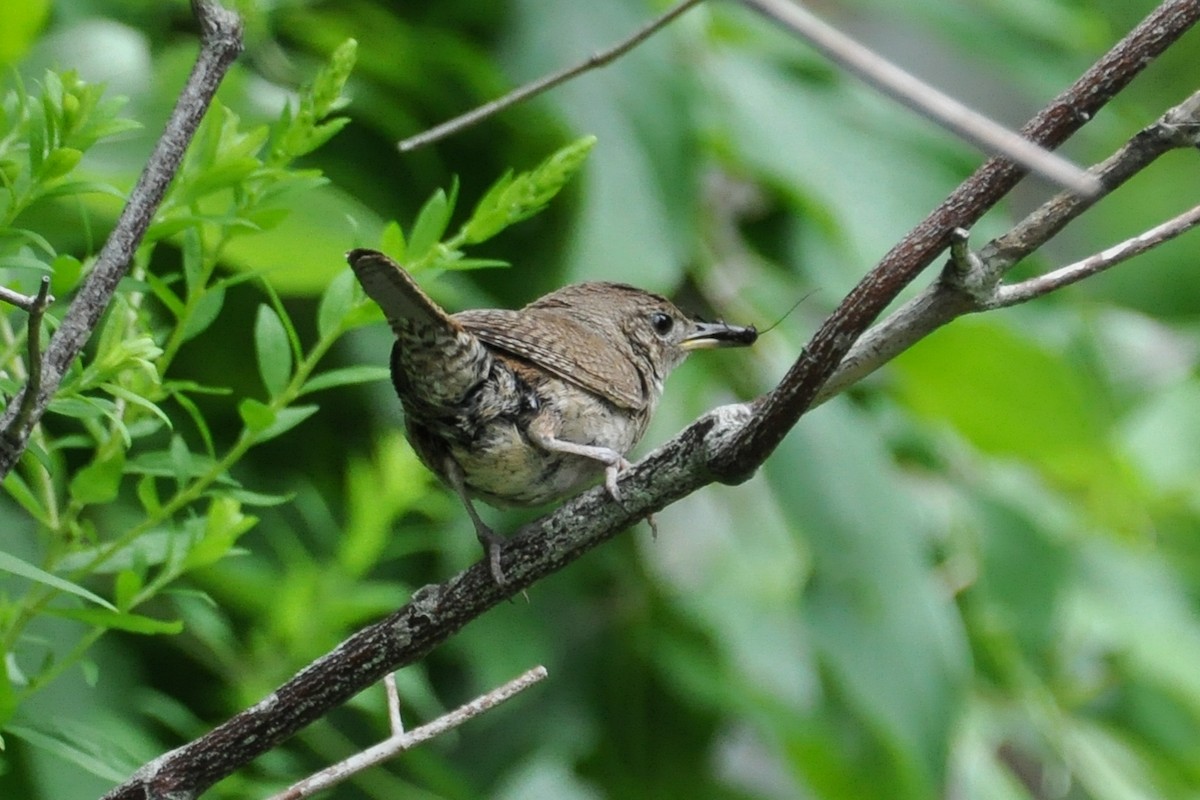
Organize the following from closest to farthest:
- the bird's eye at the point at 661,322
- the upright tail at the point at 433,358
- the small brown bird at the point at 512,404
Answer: the upright tail at the point at 433,358 → the small brown bird at the point at 512,404 → the bird's eye at the point at 661,322

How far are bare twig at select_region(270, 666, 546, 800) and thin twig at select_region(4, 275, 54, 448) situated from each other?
0.42 meters

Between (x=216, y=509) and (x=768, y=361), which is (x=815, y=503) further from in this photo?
(x=216, y=509)

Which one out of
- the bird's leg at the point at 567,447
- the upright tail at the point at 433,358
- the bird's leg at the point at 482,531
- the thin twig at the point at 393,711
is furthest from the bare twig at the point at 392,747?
the bird's leg at the point at 567,447

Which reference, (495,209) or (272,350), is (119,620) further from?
(495,209)

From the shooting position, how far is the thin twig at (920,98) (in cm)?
77

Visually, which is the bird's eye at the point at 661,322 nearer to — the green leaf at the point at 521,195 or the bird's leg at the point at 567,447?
the bird's leg at the point at 567,447

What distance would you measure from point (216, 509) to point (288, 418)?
19cm

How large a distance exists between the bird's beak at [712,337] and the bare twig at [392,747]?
1.40 metres

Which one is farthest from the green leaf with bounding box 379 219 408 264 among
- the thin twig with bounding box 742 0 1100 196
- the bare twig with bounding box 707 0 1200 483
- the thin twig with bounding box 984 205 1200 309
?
the thin twig with bounding box 742 0 1100 196

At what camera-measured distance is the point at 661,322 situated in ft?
9.29

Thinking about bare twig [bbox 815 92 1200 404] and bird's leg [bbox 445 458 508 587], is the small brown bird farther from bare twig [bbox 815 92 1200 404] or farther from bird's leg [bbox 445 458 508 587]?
bare twig [bbox 815 92 1200 404]

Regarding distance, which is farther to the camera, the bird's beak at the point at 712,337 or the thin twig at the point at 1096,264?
the bird's beak at the point at 712,337

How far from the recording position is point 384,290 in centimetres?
151

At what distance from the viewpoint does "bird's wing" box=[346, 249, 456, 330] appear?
141 cm
